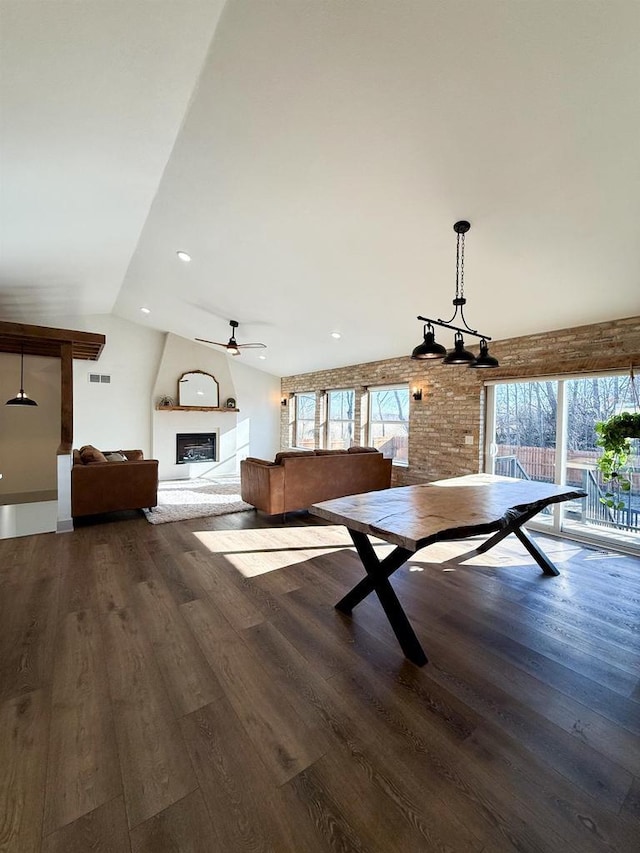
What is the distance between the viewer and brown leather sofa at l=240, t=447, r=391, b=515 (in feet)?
15.4

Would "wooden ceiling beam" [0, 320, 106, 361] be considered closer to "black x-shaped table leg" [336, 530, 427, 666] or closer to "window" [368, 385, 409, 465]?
"black x-shaped table leg" [336, 530, 427, 666]

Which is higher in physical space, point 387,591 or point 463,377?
point 463,377

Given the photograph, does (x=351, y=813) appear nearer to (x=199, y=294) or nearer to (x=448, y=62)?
(x=448, y=62)

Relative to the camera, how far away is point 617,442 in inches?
137

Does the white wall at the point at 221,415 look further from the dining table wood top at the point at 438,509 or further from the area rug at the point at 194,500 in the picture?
the dining table wood top at the point at 438,509

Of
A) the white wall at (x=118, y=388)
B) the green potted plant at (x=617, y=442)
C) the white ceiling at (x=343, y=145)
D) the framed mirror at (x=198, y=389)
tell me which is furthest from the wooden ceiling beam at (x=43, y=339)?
the green potted plant at (x=617, y=442)

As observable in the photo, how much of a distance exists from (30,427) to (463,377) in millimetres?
7278

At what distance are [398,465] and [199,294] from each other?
440cm

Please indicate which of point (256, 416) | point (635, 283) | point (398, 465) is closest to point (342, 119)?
point (635, 283)

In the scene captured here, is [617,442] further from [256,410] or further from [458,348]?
[256,410]

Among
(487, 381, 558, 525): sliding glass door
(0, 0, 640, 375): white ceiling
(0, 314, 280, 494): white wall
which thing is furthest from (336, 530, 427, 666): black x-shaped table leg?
(0, 314, 280, 494): white wall

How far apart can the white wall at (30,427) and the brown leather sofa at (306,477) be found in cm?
389

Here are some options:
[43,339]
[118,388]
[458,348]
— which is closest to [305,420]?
[118,388]

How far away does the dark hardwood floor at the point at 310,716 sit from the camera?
1.20m
